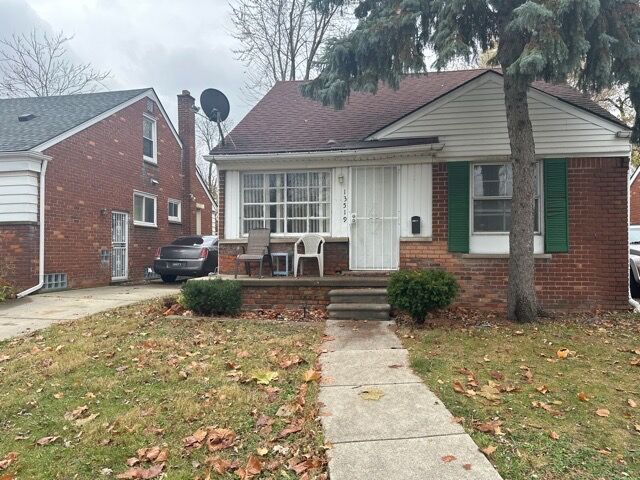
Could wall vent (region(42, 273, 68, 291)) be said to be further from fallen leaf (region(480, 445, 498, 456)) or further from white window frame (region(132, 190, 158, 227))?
fallen leaf (region(480, 445, 498, 456))

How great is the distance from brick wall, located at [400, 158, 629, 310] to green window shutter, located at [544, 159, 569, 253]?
0.43ft

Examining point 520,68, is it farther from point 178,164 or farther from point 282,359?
point 178,164

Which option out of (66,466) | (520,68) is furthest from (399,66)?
(66,466)

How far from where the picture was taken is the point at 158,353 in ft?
16.7

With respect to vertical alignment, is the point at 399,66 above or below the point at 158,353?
above

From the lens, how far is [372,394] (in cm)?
375

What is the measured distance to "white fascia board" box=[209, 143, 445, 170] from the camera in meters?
7.91

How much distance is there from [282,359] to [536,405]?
2.46 m

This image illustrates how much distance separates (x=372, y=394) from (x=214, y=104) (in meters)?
7.68

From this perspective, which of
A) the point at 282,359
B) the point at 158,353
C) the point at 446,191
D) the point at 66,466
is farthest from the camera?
the point at 446,191

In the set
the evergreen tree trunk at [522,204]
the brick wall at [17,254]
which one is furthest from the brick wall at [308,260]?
the brick wall at [17,254]

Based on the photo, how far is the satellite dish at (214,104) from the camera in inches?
372

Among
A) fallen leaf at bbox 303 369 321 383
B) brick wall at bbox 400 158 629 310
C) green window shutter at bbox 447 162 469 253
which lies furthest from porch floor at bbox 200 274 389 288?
fallen leaf at bbox 303 369 321 383

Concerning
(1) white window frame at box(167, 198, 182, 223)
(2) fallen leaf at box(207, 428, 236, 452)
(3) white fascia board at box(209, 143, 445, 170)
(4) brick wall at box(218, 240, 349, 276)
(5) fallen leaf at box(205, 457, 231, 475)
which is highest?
(3) white fascia board at box(209, 143, 445, 170)
